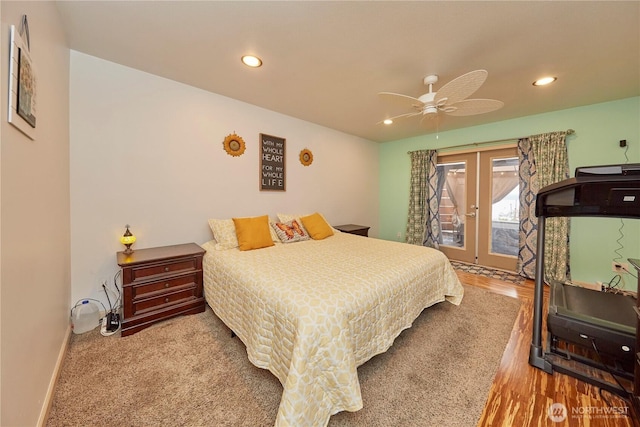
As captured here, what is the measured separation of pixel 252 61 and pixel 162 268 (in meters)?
2.07

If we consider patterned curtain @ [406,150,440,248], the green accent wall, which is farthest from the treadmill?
patterned curtain @ [406,150,440,248]

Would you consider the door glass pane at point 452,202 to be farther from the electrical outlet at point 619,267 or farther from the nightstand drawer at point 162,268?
the nightstand drawer at point 162,268

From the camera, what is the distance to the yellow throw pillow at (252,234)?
258cm

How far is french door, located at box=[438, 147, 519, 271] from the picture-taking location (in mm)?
3752

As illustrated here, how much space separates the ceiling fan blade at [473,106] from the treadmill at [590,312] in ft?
2.87

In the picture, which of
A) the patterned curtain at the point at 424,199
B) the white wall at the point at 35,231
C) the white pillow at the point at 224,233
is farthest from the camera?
the patterned curtain at the point at 424,199

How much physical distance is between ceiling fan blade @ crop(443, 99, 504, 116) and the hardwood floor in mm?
2064

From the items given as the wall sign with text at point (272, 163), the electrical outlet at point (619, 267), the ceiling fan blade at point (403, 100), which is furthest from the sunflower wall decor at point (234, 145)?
the electrical outlet at point (619, 267)

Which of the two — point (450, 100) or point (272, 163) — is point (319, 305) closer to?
point (450, 100)

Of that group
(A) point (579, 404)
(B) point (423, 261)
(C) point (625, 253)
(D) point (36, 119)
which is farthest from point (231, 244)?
(C) point (625, 253)

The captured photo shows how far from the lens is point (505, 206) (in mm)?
3793

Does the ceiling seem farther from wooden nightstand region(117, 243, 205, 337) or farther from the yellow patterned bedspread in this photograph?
wooden nightstand region(117, 243, 205, 337)

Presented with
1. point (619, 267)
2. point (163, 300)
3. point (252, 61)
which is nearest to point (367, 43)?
point (252, 61)

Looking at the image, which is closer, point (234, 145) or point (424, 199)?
point (234, 145)
